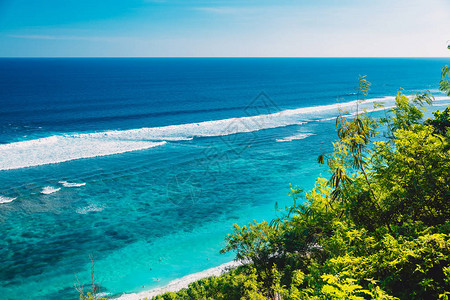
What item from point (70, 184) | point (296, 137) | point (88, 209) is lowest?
point (88, 209)

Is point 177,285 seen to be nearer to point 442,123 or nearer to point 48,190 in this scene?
point 442,123

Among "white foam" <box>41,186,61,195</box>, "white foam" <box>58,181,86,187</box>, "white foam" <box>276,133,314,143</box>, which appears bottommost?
"white foam" <box>41,186,61,195</box>

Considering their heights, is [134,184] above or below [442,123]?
below

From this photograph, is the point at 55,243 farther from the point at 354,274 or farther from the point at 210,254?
the point at 354,274

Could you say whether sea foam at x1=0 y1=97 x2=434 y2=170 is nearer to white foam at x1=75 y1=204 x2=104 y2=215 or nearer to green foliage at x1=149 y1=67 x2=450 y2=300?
white foam at x1=75 y1=204 x2=104 y2=215

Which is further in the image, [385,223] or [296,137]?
[296,137]

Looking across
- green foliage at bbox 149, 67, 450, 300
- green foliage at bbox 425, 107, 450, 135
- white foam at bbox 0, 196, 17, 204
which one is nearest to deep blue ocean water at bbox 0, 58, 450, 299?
white foam at bbox 0, 196, 17, 204

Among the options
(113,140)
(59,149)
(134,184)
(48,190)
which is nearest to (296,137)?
(134,184)

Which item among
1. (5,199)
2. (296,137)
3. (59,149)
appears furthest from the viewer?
(296,137)

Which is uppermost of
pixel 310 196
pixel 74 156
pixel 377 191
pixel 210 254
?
pixel 377 191

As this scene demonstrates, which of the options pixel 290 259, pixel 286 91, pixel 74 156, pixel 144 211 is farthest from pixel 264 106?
pixel 290 259

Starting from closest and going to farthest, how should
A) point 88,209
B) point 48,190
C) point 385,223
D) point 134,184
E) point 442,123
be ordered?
1. point 385,223
2. point 442,123
3. point 88,209
4. point 48,190
5. point 134,184
